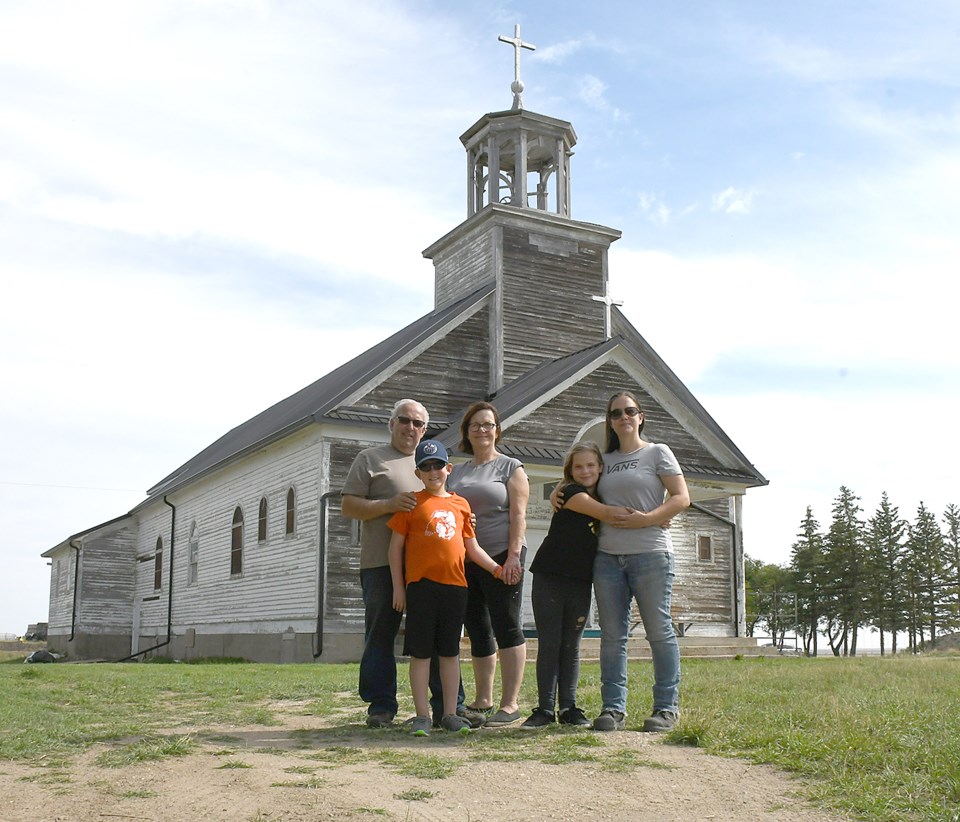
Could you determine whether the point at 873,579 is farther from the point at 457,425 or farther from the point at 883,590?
the point at 457,425

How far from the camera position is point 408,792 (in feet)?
15.6

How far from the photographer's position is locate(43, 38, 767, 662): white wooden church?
19609 mm

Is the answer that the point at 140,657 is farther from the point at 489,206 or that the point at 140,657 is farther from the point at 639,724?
the point at 639,724

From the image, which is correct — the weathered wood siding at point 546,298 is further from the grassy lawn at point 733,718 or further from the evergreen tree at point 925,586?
the evergreen tree at point 925,586

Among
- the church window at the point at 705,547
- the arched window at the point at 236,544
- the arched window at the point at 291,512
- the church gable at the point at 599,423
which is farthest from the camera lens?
the arched window at the point at 236,544

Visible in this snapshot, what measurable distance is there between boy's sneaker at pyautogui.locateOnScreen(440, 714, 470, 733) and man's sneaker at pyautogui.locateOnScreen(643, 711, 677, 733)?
1.03 m

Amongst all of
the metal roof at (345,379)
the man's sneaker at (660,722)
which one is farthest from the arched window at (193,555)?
the man's sneaker at (660,722)

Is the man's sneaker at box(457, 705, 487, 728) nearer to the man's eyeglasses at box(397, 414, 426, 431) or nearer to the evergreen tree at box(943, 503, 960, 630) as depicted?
the man's eyeglasses at box(397, 414, 426, 431)

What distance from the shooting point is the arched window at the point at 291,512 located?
20.8 meters

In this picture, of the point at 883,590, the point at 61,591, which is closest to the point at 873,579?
the point at 883,590

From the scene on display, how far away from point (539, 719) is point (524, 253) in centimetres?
1753

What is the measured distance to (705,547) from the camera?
74.9 ft

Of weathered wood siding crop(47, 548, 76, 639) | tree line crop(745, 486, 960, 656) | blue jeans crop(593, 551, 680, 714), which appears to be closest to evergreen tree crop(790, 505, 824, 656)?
tree line crop(745, 486, 960, 656)

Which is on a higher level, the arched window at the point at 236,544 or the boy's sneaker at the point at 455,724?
the arched window at the point at 236,544
